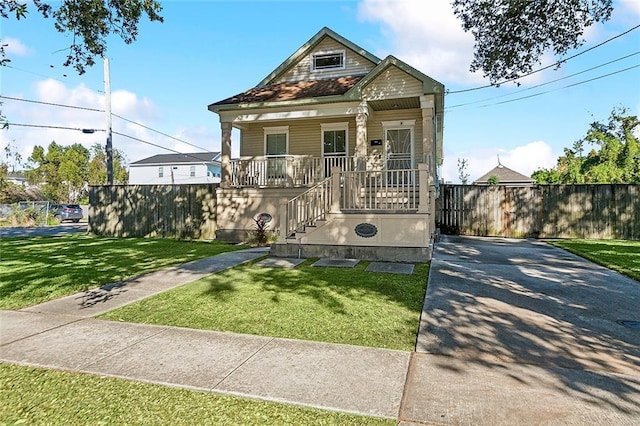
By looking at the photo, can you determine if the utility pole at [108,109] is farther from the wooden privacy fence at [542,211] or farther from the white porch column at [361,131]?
the wooden privacy fence at [542,211]

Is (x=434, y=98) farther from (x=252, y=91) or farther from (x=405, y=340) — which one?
(x=405, y=340)

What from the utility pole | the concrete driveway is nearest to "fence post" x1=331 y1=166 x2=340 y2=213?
the concrete driveway

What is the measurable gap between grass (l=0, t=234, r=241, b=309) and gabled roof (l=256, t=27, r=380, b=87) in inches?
321

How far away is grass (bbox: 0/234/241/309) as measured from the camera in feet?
19.4

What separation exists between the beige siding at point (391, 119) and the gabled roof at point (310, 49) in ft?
7.31

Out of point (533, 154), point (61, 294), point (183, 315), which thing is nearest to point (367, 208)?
point (183, 315)

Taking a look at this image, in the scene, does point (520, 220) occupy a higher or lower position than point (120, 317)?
higher

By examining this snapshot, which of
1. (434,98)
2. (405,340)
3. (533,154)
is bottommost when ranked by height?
(405,340)

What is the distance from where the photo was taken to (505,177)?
37.7 meters

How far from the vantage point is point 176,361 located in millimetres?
3258

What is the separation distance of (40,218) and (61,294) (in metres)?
22.6

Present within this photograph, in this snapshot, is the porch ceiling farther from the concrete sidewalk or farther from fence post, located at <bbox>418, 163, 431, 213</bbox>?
the concrete sidewalk

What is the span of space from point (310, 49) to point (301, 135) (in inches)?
146

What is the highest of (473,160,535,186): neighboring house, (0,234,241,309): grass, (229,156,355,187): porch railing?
(473,160,535,186): neighboring house
